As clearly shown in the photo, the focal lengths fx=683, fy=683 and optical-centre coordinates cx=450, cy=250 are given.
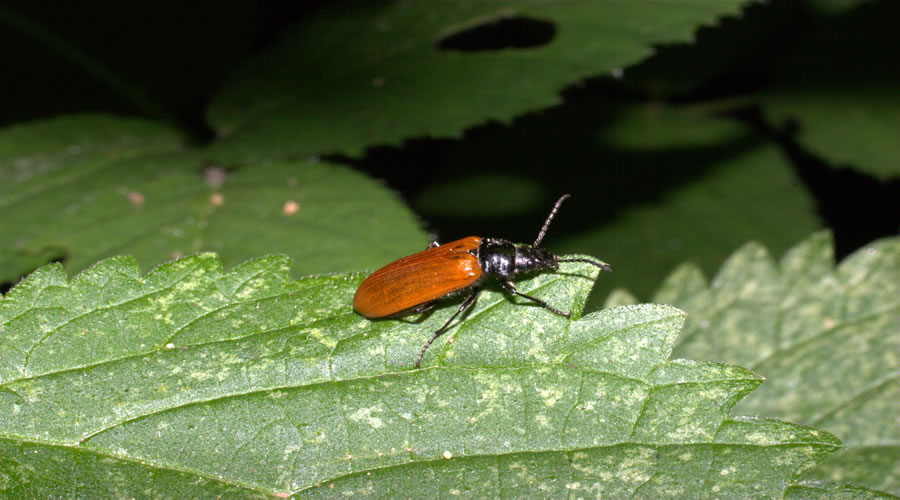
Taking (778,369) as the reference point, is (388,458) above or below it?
above

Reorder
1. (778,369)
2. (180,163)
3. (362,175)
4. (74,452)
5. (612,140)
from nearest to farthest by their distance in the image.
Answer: (74,452) → (778,369) → (362,175) → (180,163) → (612,140)

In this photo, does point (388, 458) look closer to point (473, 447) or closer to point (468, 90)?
point (473, 447)

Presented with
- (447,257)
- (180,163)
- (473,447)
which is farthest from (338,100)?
(473,447)

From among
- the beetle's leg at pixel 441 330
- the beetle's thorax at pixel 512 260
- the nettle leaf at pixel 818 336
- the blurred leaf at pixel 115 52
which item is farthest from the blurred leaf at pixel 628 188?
the beetle's leg at pixel 441 330

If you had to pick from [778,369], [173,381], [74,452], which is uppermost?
[173,381]

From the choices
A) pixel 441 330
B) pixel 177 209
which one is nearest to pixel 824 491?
pixel 441 330

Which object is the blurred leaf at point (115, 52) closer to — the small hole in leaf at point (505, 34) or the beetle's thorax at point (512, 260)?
the small hole in leaf at point (505, 34)

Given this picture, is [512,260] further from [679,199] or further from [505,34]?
[679,199]
